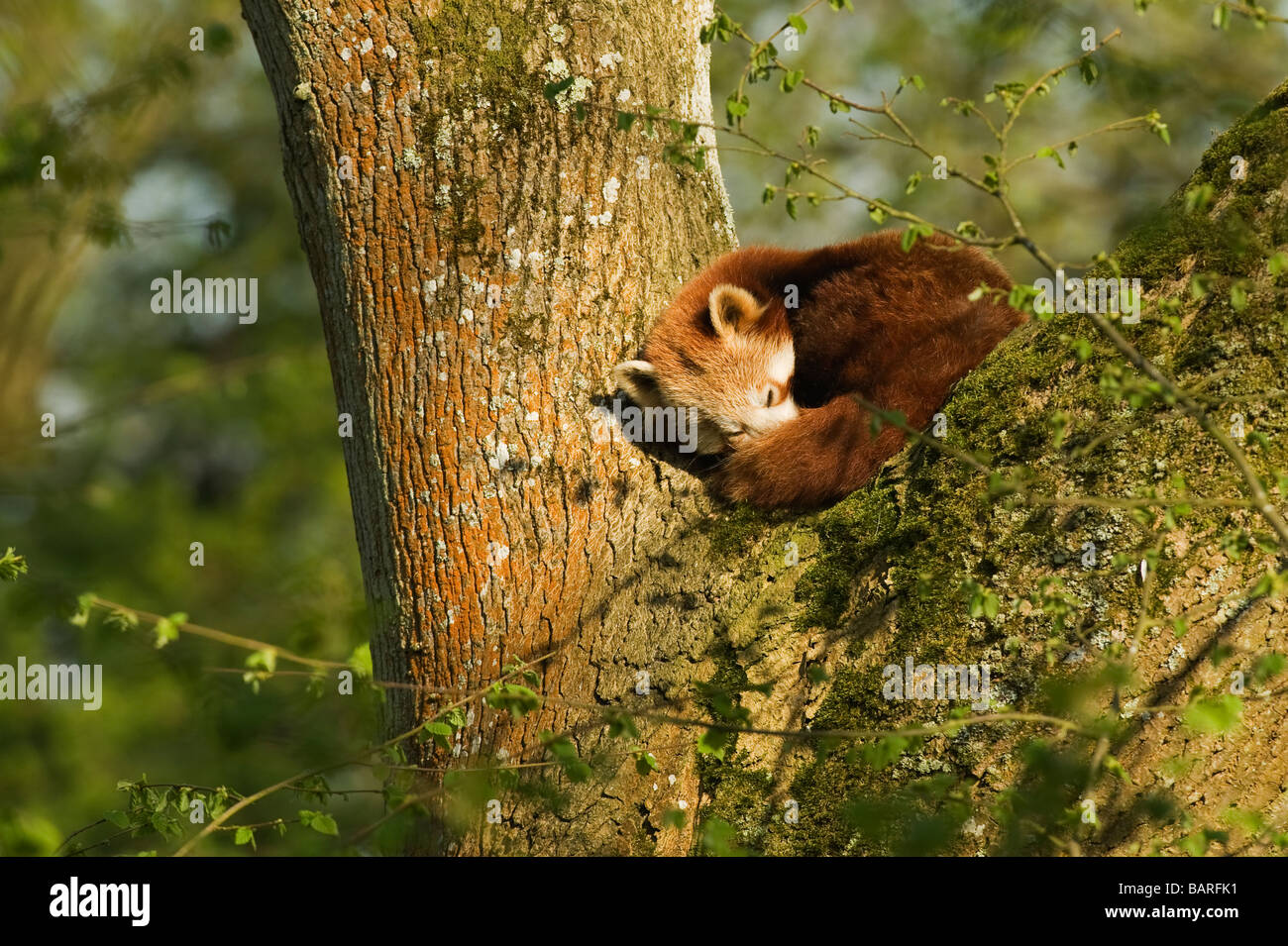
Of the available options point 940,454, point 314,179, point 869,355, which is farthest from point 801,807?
point 314,179

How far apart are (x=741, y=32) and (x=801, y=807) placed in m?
2.28

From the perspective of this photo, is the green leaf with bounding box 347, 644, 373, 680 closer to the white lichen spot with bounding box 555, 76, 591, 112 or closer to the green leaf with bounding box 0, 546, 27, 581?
the green leaf with bounding box 0, 546, 27, 581

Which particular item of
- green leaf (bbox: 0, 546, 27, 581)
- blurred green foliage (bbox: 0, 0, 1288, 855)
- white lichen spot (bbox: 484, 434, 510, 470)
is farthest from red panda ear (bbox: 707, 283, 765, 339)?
green leaf (bbox: 0, 546, 27, 581)

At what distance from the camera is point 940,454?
326 cm

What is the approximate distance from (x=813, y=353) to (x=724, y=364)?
1.49 ft


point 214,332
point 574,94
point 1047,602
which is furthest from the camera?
point 214,332

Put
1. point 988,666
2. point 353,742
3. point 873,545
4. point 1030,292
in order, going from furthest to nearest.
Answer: point 873,545, point 353,742, point 988,666, point 1030,292

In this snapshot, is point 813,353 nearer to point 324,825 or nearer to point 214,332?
point 324,825

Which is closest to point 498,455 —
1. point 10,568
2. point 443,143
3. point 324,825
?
point 443,143

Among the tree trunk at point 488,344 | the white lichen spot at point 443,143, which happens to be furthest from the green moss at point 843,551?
the white lichen spot at point 443,143

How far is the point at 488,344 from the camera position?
3576 mm

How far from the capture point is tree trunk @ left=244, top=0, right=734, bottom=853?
347 centimetres

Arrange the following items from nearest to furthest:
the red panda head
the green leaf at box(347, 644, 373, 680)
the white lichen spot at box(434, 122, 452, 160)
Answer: the green leaf at box(347, 644, 373, 680), the white lichen spot at box(434, 122, 452, 160), the red panda head
